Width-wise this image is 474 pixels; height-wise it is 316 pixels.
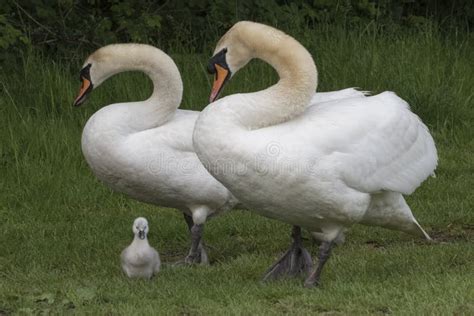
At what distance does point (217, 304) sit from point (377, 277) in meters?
1.02

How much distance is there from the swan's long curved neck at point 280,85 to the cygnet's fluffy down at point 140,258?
1.15 metres

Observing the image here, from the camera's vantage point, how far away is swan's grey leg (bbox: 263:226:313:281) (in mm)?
6492

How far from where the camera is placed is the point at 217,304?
18.1 feet

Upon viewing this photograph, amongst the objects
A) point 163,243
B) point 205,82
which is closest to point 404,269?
point 163,243

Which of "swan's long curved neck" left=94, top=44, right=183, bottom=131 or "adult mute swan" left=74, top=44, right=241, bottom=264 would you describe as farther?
"swan's long curved neck" left=94, top=44, right=183, bottom=131

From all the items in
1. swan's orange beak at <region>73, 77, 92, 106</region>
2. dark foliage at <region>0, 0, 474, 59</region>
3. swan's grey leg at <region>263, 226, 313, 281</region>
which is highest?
swan's orange beak at <region>73, 77, 92, 106</region>

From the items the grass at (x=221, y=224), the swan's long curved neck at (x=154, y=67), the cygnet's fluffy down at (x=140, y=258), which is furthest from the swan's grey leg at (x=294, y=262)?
the swan's long curved neck at (x=154, y=67)

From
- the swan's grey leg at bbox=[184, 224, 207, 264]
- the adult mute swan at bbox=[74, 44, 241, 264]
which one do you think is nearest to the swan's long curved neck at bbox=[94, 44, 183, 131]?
the adult mute swan at bbox=[74, 44, 241, 264]

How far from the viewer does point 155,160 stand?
7.02 m

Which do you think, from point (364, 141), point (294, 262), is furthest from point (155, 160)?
point (364, 141)

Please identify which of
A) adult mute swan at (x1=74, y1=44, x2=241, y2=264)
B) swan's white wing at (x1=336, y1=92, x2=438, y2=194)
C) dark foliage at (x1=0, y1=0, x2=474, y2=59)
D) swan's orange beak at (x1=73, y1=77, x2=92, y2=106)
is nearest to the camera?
Result: swan's white wing at (x1=336, y1=92, x2=438, y2=194)

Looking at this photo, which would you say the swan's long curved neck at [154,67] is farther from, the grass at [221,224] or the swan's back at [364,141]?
the swan's back at [364,141]

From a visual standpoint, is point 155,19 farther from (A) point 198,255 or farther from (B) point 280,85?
(B) point 280,85

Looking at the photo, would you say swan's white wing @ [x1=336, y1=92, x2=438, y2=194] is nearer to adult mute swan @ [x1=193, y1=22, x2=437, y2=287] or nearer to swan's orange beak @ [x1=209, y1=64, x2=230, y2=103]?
adult mute swan @ [x1=193, y1=22, x2=437, y2=287]
